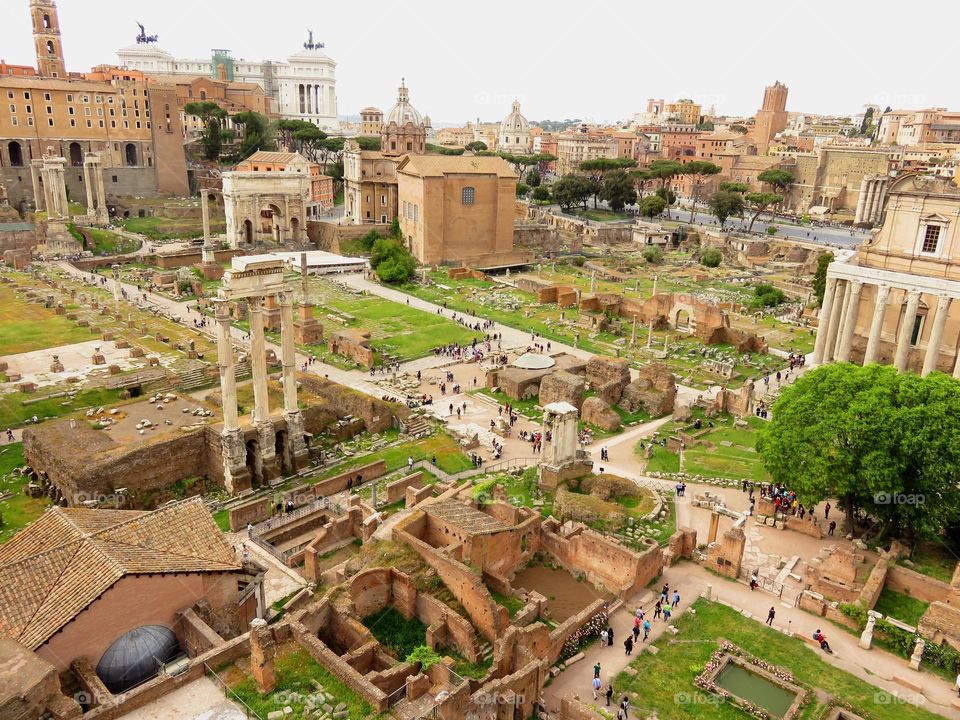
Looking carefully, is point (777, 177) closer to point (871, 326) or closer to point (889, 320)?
point (889, 320)

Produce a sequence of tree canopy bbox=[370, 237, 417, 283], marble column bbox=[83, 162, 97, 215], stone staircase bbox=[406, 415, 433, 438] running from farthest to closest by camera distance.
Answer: marble column bbox=[83, 162, 97, 215] < tree canopy bbox=[370, 237, 417, 283] < stone staircase bbox=[406, 415, 433, 438]

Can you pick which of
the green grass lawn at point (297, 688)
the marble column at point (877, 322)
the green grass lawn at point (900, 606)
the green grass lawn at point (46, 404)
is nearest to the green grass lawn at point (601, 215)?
the marble column at point (877, 322)

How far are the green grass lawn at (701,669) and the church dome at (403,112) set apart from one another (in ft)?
294

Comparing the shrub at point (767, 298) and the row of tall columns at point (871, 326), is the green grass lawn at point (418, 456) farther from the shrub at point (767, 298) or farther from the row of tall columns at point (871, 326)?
the shrub at point (767, 298)

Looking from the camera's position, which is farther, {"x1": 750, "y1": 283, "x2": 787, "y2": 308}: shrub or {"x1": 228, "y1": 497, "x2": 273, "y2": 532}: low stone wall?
{"x1": 750, "y1": 283, "x2": 787, "y2": 308}: shrub

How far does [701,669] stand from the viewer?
19.4m

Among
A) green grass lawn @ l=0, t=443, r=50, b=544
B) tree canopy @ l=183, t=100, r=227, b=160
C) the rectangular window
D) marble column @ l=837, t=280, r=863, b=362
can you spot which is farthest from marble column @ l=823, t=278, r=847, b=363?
tree canopy @ l=183, t=100, r=227, b=160

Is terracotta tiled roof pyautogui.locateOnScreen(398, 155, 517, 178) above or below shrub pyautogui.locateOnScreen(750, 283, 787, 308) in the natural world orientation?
above

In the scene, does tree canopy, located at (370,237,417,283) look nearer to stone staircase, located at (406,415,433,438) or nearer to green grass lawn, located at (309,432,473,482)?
stone staircase, located at (406,415,433,438)

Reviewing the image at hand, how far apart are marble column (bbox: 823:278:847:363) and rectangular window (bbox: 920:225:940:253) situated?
4112 millimetres

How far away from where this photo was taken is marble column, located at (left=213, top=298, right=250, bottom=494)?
27.5 m

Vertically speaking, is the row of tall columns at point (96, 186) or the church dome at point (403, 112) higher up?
the church dome at point (403, 112)

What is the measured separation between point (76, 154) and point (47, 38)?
23.1m

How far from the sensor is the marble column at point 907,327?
36.0 m
